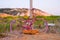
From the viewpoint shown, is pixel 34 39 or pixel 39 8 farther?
pixel 39 8

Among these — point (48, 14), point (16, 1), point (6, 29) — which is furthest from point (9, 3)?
point (48, 14)

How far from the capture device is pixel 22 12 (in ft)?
6.13

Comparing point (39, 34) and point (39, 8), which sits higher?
point (39, 8)

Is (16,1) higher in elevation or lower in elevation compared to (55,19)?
higher

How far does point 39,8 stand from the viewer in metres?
1.88

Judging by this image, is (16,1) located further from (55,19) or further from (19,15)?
(55,19)

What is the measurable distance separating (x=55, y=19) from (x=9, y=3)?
1.91ft

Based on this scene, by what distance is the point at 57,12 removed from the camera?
184 cm

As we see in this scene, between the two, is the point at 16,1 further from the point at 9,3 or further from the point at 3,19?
the point at 3,19

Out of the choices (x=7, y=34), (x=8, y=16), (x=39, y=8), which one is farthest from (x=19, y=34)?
(x=39, y=8)

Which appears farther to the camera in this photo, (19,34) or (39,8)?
(39,8)

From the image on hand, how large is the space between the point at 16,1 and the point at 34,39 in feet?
1.72

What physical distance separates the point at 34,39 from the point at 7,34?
0.30 metres

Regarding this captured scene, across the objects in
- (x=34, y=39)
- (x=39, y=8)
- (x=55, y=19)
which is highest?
(x=39, y=8)
